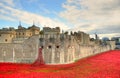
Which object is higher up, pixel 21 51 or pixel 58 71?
pixel 21 51

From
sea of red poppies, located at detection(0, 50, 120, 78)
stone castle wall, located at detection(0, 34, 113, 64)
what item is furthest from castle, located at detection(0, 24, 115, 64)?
sea of red poppies, located at detection(0, 50, 120, 78)

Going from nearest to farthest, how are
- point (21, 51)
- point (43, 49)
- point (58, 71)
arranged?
1. point (58, 71)
2. point (43, 49)
3. point (21, 51)

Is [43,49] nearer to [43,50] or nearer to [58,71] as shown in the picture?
[43,50]

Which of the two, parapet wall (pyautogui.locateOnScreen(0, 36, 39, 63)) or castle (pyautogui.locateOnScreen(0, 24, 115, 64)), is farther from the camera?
parapet wall (pyautogui.locateOnScreen(0, 36, 39, 63))

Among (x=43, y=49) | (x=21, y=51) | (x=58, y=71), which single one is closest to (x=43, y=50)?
(x=43, y=49)

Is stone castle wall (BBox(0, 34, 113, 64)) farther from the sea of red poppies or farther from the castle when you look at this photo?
the sea of red poppies

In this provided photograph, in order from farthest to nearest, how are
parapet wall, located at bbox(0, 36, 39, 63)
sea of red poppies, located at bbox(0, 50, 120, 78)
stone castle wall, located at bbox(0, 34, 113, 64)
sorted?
parapet wall, located at bbox(0, 36, 39, 63), stone castle wall, located at bbox(0, 34, 113, 64), sea of red poppies, located at bbox(0, 50, 120, 78)

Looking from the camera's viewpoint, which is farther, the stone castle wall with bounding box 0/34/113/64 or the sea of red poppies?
the stone castle wall with bounding box 0/34/113/64

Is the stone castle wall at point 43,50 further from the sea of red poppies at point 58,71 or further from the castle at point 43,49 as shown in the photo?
the sea of red poppies at point 58,71

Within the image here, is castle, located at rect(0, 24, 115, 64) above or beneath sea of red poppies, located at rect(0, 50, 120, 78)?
above

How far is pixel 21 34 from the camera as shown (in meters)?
57.7

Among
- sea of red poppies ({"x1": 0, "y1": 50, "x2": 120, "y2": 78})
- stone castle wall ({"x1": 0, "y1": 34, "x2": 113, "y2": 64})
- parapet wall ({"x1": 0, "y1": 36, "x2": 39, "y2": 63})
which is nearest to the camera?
sea of red poppies ({"x1": 0, "y1": 50, "x2": 120, "y2": 78})

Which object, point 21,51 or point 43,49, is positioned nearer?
point 43,49

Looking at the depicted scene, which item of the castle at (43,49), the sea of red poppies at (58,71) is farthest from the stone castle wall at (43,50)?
the sea of red poppies at (58,71)
